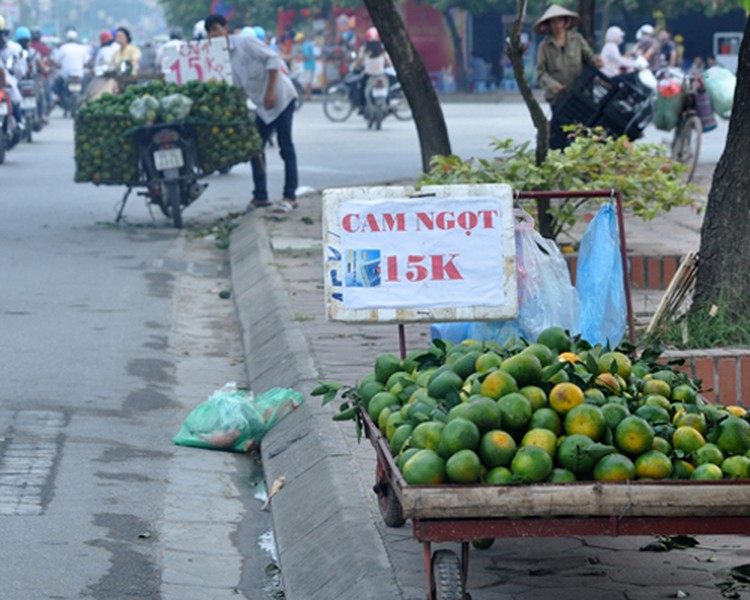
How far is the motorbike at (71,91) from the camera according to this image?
35531 millimetres

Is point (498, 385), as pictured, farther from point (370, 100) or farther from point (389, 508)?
point (370, 100)

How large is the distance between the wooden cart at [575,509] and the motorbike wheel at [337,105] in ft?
100

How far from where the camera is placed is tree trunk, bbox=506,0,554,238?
7.84 meters

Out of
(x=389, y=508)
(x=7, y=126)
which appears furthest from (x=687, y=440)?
(x=7, y=126)

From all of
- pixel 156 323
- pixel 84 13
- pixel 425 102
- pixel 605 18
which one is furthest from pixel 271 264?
pixel 84 13

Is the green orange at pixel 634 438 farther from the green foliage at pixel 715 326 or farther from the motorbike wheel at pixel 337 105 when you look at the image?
the motorbike wheel at pixel 337 105

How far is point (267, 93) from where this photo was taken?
14.8 m

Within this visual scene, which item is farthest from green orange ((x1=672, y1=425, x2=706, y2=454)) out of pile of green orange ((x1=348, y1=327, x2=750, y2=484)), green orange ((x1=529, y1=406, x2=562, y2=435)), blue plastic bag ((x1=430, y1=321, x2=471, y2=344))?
blue plastic bag ((x1=430, y1=321, x2=471, y2=344))

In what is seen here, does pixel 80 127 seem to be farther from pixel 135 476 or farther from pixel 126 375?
pixel 135 476

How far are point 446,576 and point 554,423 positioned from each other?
541 mm

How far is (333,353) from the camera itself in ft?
28.3

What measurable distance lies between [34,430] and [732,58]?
42.3m

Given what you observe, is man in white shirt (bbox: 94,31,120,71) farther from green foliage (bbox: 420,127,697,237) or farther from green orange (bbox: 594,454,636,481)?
green orange (bbox: 594,454,636,481)

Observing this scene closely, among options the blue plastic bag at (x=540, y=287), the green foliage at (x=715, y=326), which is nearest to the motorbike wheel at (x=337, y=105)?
the green foliage at (x=715, y=326)
